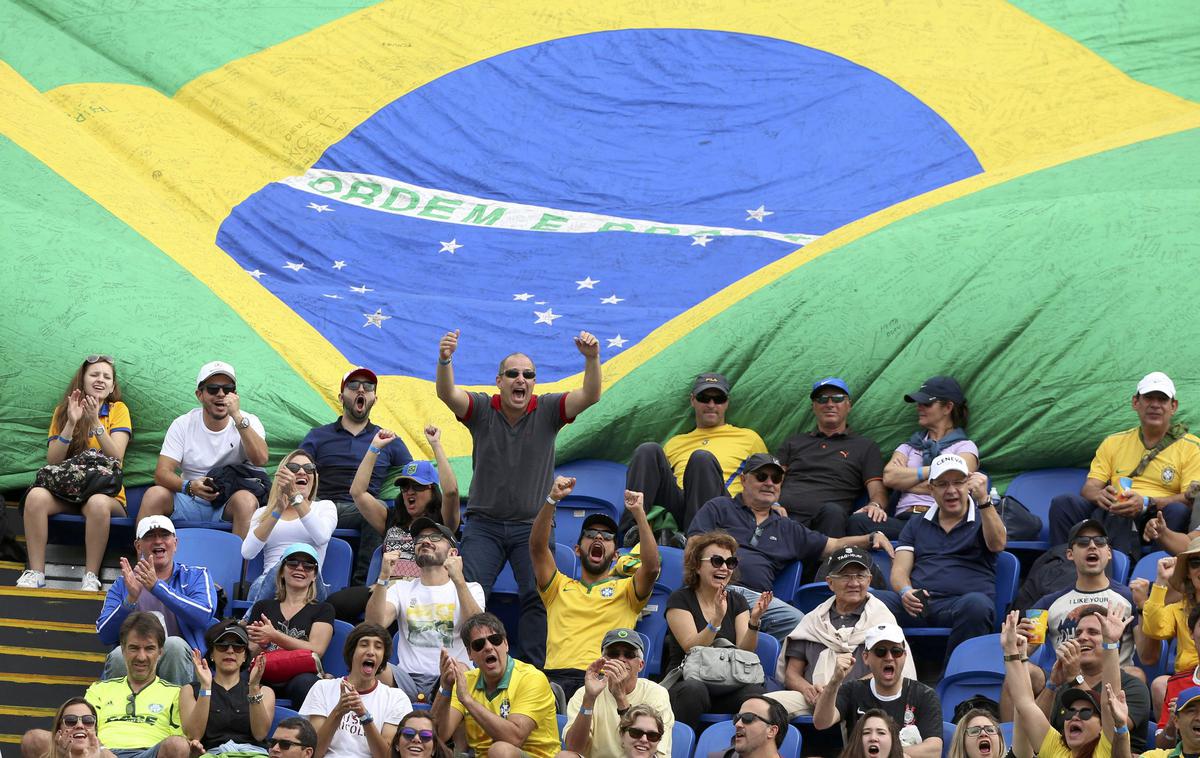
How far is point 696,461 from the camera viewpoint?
9.32 m

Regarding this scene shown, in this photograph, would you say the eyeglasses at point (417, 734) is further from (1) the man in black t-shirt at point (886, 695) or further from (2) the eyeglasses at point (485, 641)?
(1) the man in black t-shirt at point (886, 695)

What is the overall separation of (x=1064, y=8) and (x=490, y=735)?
654 cm

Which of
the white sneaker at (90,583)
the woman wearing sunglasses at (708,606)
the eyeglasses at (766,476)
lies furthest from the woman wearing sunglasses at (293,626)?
the eyeglasses at (766,476)

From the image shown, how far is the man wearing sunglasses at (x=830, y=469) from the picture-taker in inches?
359

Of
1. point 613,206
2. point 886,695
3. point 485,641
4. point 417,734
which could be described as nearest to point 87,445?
point 485,641

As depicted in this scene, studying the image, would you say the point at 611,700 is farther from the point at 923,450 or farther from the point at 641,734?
the point at 923,450

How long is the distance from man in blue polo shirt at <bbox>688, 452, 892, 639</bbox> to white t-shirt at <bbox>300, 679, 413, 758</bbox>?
1615mm

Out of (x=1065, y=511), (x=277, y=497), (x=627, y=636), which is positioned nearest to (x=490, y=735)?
(x=627, y=636)

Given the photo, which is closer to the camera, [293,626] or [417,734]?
[417,734]

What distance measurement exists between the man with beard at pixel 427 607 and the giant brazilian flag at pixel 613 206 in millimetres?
1694

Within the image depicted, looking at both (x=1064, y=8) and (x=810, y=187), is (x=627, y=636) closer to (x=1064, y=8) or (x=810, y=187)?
(x=810, y=187)

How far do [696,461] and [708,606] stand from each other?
123 centimetres

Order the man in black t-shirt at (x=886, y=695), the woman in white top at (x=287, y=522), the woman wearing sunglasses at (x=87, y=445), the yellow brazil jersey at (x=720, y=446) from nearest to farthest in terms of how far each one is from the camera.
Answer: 1. the man in black t-shirt at (x=886, y=695)
2. the woman in white top at (x=287, y=522)
3. the woman wearing sunglasses at (x=87, y=445)
4. the yellow brazil jersey at (x=720, y=446)

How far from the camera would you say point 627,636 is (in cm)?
760
